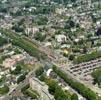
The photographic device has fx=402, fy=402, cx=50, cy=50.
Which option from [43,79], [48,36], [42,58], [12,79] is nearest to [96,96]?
[43,79]

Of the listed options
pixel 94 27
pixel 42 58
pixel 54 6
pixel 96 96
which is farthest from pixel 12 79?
pixel 54 6

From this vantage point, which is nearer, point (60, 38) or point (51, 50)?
point (51, 50)

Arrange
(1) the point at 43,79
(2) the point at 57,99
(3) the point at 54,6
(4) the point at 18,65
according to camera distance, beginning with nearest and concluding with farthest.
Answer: (2) the point at 57,99 → (1) the point at 43,79 → (4) the point at 18,65 → (3) the point at 54,6

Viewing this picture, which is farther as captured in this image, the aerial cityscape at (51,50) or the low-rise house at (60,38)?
the low-rise house at (60,38)

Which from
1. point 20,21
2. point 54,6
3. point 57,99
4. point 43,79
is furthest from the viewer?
point 54,6

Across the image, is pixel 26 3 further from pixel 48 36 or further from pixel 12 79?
pixel 12 79

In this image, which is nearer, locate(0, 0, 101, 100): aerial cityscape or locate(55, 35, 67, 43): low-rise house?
locate(0, 0, 101, 100): aerial cityscape

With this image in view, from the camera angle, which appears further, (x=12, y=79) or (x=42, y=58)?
(x=42, y=58)
